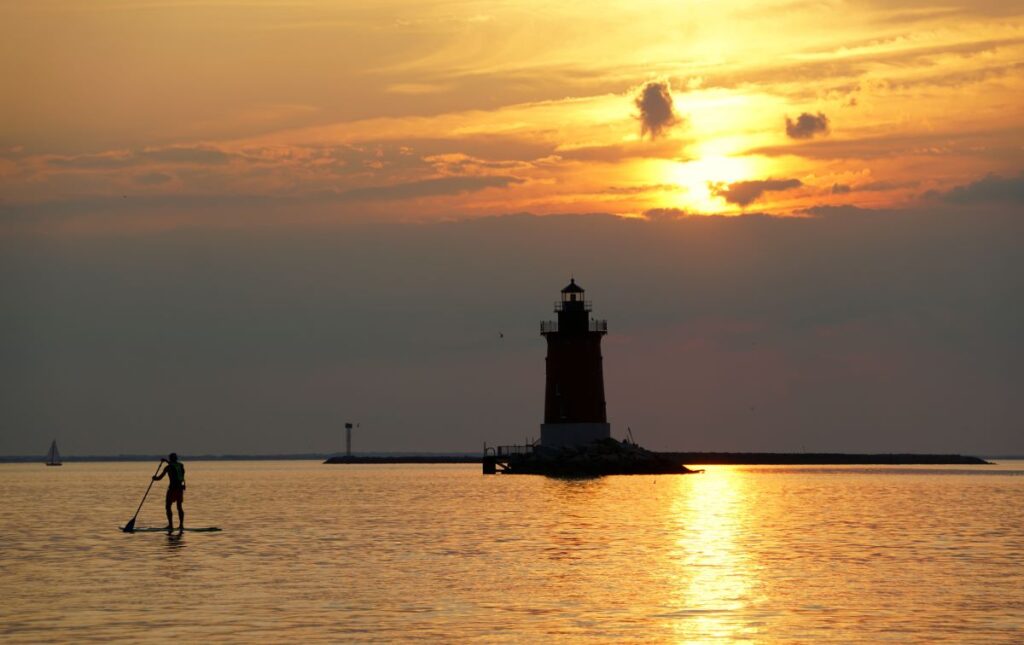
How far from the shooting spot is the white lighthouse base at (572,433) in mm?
106938

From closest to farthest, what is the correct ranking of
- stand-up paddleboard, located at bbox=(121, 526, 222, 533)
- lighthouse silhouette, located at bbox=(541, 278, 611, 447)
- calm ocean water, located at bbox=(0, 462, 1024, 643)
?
calm ocean water, located at bbox=(0, 462, 1024, 643) < stand-up paddleboard, located at bbox=(121, 526, 222, 533) < lighthouse silhouette, located at bbox=(541, 278, 611, 447)

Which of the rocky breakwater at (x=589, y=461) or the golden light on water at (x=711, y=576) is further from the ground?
the rocky breakwater at (x=589, y=461)

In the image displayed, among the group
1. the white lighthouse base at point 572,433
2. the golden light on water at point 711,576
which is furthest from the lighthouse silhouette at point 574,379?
the golden light on water at point 711,576

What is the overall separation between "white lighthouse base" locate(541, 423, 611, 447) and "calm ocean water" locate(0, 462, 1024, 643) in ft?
132

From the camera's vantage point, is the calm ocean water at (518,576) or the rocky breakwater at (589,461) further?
the rocky breakwater at (589,461)

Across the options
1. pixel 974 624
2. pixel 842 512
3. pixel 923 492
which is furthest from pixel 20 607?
pixel 923 492

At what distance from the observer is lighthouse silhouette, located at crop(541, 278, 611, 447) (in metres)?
106

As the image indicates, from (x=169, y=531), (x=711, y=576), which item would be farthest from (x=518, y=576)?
(x=169, y=531)

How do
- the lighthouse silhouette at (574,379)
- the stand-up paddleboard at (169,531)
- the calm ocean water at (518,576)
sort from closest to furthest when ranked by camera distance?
the calm ocean water at (518,576)
the stand-up paddleboard at (169,531)
the lighthouse silhouette at (574,379)

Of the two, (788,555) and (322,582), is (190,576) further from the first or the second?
(788,555)

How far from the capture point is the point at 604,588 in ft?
109

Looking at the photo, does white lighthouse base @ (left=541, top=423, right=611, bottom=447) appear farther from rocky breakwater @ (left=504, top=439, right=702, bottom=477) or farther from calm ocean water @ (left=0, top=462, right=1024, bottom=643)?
calm ocean water @ (left=0, top=462, right=1024, bottom=643)

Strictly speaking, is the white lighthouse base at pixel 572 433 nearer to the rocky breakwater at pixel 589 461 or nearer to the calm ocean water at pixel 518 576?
the rocky breakwater at pixel 589 461

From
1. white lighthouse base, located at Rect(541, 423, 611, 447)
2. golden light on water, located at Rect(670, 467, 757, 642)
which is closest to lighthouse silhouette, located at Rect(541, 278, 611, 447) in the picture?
white lighthouse base, located at Rect(541, 423, 611, 447)
